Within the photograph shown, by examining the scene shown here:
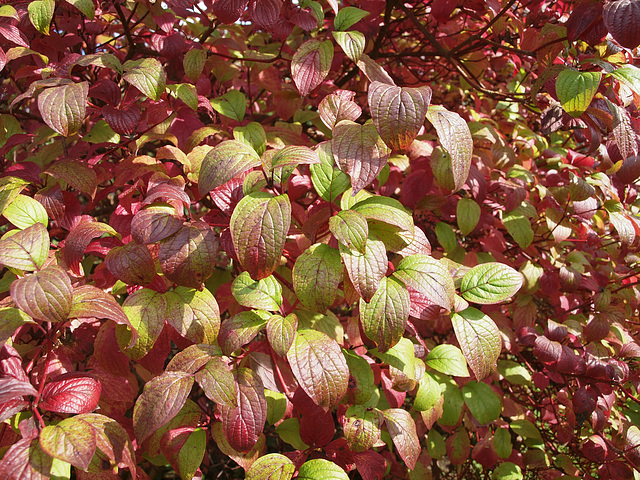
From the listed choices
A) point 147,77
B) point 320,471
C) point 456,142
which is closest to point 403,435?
point 320,471

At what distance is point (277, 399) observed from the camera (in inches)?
53.1

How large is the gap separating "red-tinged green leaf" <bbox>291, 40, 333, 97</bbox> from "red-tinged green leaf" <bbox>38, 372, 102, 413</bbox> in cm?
90

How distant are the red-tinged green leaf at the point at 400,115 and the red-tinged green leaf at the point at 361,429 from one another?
25.9 inches

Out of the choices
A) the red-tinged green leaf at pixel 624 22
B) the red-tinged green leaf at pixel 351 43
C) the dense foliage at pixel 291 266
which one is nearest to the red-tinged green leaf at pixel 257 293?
the dense foliage at pixel 291 266

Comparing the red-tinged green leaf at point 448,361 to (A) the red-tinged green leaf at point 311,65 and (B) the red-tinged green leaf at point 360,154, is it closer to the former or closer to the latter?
(B) the red-tinged green leaf at point 360,154

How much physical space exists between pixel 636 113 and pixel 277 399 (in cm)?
181

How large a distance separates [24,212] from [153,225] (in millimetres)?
379

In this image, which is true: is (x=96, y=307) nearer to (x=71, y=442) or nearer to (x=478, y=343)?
(x=71, y=442)

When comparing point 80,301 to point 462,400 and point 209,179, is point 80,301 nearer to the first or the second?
point 209,179

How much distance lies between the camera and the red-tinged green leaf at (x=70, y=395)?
888 millimetres

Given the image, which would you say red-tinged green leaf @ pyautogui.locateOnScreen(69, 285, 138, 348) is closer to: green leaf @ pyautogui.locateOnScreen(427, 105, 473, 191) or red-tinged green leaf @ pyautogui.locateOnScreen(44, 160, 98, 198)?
red-tinged green leaf @ pyautogui.locateOnScreen(44, 160, 98, 198)

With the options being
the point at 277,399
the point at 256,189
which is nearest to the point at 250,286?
the point at 256,189

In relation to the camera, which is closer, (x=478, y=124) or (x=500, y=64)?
(x=478, y=124)

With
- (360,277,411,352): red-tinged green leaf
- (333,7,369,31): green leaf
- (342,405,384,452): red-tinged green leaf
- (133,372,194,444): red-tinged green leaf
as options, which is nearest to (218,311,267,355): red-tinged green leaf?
(133,372,194,444): red-tinged green leaf
